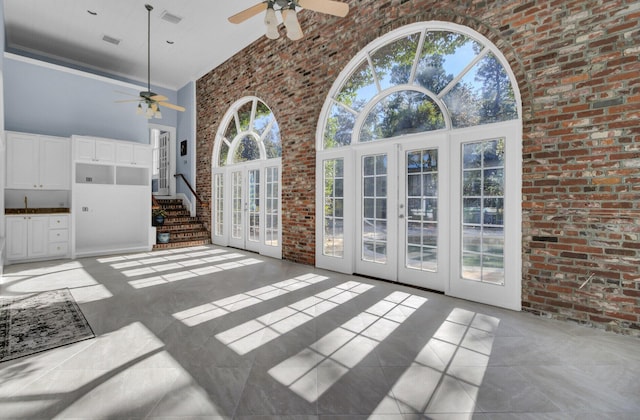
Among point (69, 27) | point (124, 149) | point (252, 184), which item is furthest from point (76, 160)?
point (252, 184)

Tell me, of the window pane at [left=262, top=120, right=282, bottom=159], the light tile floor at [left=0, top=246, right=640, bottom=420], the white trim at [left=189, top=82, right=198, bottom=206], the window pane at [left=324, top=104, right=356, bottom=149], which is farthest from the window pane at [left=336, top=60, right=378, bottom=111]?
the white trim at [left=189, top=82, right=198, bottom=206]

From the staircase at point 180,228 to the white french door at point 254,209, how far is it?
1.91 feet

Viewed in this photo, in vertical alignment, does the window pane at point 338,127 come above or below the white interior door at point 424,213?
above

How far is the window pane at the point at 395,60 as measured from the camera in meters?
4.11

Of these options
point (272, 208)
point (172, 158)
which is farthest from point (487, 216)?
point (172, 158)

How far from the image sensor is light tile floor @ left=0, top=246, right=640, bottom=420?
69.2 inches

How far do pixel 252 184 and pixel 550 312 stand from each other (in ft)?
17.8

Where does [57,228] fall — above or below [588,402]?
above

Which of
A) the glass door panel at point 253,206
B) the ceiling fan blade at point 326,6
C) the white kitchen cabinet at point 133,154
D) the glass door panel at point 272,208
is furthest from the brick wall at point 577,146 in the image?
the white kitchen cabinet at point 133,154

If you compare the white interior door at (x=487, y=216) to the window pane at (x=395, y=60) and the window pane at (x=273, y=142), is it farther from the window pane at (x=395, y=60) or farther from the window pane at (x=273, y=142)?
the window pane at (x=273, y=142)

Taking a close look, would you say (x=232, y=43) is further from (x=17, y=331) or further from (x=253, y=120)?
(x=17, y=331)

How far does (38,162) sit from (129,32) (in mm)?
3005

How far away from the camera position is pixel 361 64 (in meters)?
4.64

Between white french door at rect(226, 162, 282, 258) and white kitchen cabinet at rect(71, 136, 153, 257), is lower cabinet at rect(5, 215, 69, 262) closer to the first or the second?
white kitchen cabinet at rect(71, 136, 153, 257)
